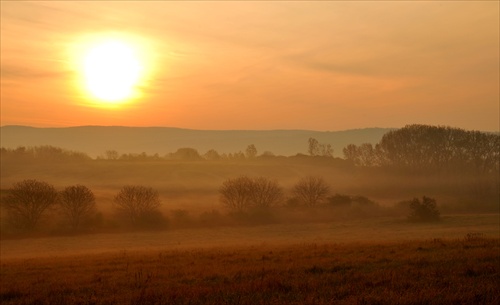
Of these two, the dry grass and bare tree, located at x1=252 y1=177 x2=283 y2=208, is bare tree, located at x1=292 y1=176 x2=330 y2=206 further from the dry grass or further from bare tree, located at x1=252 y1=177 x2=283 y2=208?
the dry grass

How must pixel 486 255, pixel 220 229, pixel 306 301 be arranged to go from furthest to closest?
pixel 220 229 < pixel 486 255 < pixel 306 301

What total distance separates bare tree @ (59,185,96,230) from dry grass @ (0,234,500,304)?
41.1 meters

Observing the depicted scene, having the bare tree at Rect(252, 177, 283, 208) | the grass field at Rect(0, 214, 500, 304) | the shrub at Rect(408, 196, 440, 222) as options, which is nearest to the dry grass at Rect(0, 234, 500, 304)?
the grass field at Rect(0, 214, 500, 304)

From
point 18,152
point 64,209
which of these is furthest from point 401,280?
point 18,152

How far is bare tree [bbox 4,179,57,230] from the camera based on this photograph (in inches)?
2272

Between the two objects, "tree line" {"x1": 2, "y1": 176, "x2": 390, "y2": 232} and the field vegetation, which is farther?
"tree line" {"x1": 2, "y1": 176, "x2": 390, "y2": 232}

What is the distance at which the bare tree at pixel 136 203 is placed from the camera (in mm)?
63812

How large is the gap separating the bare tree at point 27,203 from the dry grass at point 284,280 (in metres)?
40.8

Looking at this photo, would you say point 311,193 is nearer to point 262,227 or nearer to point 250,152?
point 262,227

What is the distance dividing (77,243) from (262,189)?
1165 inches

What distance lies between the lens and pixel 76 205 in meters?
60.5

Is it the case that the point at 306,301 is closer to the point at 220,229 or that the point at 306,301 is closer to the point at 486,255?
the point at 486,255

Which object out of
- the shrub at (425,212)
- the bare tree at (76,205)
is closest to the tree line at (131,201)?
the bare tree at (76,205)

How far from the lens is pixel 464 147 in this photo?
294 feet
